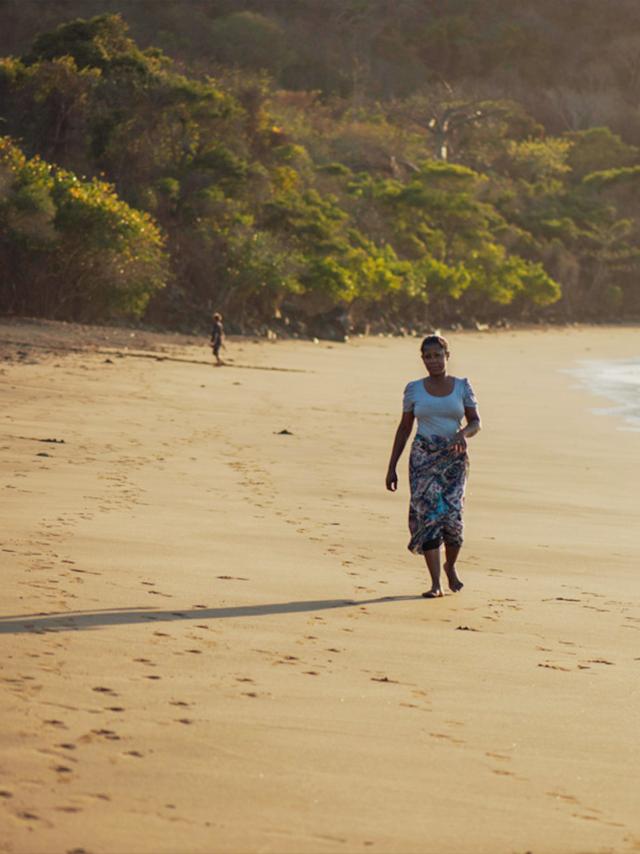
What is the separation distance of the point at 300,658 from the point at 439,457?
2041 millimetres

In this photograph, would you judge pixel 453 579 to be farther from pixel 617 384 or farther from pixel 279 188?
pixel 279 188

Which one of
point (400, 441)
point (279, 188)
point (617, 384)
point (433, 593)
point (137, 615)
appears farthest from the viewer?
point (279, 188)

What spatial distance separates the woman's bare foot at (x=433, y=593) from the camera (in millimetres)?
7027

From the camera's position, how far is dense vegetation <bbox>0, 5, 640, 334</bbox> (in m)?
30.9

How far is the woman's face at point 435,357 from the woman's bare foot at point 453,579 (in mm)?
990

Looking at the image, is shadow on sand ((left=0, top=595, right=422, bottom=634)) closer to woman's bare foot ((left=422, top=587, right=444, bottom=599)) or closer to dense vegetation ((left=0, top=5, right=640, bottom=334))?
woman's bare foot ((left=422, top=587, right=444, bottom=599))

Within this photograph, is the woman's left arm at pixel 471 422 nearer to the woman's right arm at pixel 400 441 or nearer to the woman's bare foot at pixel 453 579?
the woman's right arm at pixel 400 441

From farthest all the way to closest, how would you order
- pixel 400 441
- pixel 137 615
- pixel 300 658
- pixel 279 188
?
pixel 279 188
pixel 400 441
pixel 137 615
pixel 300 658

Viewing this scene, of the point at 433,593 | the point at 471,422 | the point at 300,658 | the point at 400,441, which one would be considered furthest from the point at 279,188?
the point at 300,658

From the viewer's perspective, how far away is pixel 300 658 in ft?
17.9

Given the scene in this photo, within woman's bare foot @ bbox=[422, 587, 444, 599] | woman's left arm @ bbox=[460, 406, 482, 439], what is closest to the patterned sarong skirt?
woman's left arm @ bbox=[460, 406, 482, 439]

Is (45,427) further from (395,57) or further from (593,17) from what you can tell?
(593,17)

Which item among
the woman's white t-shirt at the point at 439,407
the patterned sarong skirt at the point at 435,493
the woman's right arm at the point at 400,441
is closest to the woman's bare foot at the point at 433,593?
the patterned sarong skirt at the point at 435,493

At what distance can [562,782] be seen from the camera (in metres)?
4.21
